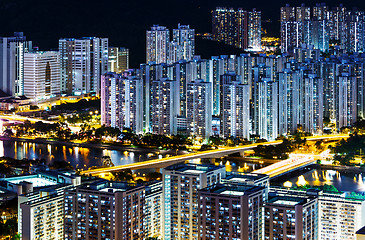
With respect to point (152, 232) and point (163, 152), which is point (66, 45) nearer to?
point (163, 152)

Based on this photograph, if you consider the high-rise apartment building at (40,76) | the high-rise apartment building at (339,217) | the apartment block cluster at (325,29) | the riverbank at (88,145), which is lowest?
the high-rise apartment building at (339,217)

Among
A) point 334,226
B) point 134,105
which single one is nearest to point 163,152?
point 134,105

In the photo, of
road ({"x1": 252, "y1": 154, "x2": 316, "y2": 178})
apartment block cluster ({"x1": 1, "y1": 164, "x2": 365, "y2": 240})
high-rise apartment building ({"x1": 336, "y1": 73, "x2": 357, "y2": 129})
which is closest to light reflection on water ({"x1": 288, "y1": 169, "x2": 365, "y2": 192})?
road ({"x1": 252, "y1": 154, "x2": 316, "y2": 178})

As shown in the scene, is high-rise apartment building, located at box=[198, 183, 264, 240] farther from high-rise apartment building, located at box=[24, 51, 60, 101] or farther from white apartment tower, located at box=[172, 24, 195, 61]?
white apartment tower, located at box=[172, 24, 195, 61]

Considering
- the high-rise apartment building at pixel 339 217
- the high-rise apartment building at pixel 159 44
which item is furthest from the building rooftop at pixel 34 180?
the high-rise apartment building at pixel 159 44

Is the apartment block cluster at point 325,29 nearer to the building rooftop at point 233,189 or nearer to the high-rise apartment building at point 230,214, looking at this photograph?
the building rooftop at point 233,189
